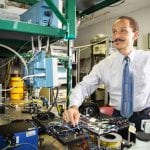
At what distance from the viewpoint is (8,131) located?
843 millimetres

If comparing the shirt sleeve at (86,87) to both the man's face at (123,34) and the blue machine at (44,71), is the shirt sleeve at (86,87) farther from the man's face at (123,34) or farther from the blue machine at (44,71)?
the blue machine at (44,71)

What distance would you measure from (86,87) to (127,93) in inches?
14.7

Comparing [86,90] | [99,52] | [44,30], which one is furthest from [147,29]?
[44,30]

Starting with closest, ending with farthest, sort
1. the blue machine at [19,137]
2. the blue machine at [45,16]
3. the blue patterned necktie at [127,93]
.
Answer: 1. the blue machine at [19,137]
2. the blue machine at [45,16]
3. the blue patterned necktie at [127,93]

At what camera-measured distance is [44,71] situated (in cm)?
98

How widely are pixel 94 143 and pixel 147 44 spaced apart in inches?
156

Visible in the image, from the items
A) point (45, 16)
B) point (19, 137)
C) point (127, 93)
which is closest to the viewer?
point (19, 137)

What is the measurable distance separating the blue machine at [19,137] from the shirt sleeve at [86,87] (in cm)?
64

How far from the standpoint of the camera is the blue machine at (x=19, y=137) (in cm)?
81

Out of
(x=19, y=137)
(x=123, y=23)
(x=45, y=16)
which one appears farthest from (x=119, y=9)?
(x=19, y=137)

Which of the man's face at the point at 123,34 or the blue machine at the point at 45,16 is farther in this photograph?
the man's face at the point at 123,34

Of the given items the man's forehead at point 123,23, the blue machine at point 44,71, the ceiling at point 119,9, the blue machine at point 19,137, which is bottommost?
the blue machine at point 19,137

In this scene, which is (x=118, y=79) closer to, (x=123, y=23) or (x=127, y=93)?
(x=127, y=93)

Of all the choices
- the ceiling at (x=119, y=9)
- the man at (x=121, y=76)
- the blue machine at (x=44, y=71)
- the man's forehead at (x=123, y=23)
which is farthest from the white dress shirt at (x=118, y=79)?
the ceiling at (x=119, y=9)
